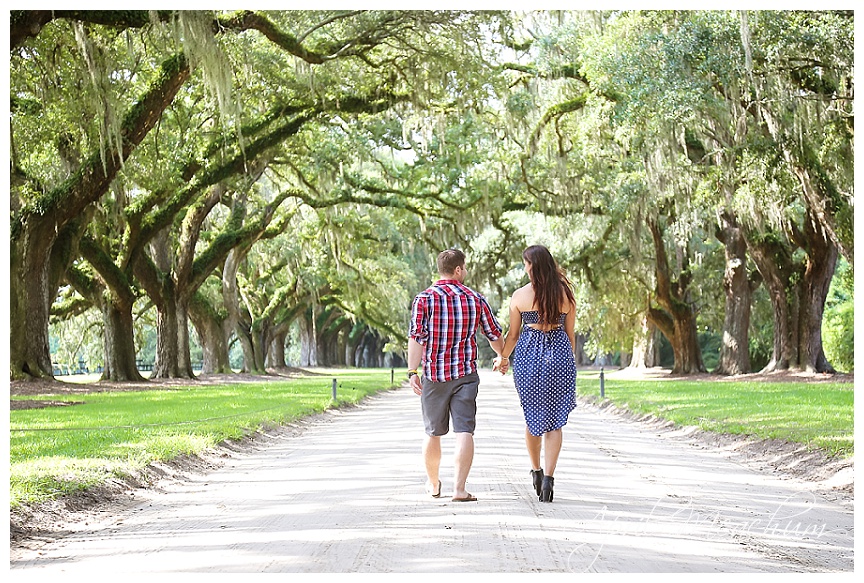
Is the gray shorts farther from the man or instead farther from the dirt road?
the dirt road

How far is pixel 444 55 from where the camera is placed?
18.2m

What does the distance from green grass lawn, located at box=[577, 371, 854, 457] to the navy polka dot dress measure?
139 inches

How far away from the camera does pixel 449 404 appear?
6.98 meters

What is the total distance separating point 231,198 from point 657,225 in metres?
14.7

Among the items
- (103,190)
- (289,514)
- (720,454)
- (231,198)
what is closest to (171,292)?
(231,198)

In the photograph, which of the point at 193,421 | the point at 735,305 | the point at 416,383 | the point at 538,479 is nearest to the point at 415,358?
the point at 416,383

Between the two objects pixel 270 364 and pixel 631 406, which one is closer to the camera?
pixel 631 406

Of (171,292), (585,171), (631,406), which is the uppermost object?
(585,171)

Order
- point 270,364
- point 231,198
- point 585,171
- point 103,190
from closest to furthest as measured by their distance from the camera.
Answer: point 103,190, point 585,171, point 231,198, point 270,364

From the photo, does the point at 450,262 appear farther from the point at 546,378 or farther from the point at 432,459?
Result: the point at 432,459

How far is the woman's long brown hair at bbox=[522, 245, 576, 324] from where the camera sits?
7.03 m

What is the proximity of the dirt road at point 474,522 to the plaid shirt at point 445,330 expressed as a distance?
916 millimetres

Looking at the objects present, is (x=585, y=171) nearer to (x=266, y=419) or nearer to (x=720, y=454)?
(x=266, y=419)

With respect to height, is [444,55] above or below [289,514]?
above
